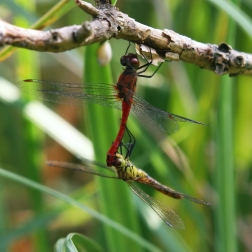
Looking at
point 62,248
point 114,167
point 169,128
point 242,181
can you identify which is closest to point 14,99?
point 114,167

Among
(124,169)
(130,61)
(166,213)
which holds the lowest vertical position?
(166,213)

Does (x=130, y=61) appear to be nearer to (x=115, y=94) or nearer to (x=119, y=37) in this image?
(x=115, y=94)

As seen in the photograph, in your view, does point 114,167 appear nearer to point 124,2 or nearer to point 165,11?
point 165,11

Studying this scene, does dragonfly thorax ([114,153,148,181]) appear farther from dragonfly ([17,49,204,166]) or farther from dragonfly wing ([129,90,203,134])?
dragonfly wing ([129,90,203,134])

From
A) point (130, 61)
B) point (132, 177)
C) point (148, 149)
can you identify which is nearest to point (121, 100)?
point (130, 61)

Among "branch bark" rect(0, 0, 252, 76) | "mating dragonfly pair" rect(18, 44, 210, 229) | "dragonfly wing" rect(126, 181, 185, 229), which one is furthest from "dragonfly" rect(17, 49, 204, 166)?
"branch bark" rect(0, 0, 252, 76)

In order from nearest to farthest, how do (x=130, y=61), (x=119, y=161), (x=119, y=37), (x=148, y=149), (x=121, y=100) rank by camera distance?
(x=119, y=37)
(x=130, y=61)
(x=121, y=100)
(x=119, y=161)
(x=148, y=149)
